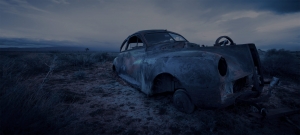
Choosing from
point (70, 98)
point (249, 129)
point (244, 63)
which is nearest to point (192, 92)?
point (249, 129)

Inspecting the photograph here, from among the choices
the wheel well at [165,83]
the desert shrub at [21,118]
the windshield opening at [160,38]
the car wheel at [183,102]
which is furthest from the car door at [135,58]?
Result: the desert shrub at [21,118]

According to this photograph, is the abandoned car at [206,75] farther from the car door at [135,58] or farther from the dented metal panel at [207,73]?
the car door at [135,58]

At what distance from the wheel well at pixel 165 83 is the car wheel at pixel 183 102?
0.19m

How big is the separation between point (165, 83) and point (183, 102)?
0.52m

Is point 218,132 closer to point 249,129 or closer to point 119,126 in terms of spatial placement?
point 249,129

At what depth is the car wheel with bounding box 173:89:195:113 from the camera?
2139 mm

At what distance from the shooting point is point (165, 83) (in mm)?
2533

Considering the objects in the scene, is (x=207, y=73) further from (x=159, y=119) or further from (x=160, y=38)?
(x=160, y=38)

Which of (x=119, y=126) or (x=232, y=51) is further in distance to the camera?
(x=232, y=51)

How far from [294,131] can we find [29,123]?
3512 mm

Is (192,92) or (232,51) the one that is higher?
(232,51)

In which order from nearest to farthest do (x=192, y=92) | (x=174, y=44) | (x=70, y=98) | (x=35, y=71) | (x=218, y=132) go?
(x=218, y=132)
(x=192, y=92)
(x=70, y=98)
(x=174, y=44)
(x=35, y=71)

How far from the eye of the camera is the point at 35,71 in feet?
20.1

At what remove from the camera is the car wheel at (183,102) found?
7.02 ft
